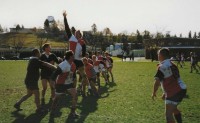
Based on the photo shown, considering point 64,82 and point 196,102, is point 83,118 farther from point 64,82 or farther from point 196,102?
point 196,102

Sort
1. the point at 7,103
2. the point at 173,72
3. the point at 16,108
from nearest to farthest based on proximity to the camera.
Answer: the point at 173,72 → the point at 16,108 → the point at 7,103

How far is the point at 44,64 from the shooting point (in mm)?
10852

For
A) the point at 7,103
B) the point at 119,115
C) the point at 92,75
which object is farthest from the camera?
the point at 92,75

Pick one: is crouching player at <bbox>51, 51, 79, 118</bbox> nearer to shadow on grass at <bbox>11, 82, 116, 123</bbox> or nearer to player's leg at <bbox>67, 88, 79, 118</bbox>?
player's leg at <bbox>67, 88, 79, 118</bbox>

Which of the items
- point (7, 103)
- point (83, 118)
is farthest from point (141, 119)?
point (7, 103)

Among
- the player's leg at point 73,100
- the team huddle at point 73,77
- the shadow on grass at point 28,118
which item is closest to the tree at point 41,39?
the team huddle at point 73,77

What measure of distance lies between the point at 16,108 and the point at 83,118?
8.97 ft

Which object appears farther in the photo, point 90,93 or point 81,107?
point 90,93

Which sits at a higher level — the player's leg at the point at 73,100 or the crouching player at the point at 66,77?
the crouching player at the point at 66,77

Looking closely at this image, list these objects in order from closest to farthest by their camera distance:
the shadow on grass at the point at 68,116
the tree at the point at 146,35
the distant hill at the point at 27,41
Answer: the shadow on grass at the point at 68,116 < the distant hill at the point at 27,41 < the tree at the point at 146,35

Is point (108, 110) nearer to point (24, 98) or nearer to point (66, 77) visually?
point (66, 77)

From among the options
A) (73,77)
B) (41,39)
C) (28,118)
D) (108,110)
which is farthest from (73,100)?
(41,39)

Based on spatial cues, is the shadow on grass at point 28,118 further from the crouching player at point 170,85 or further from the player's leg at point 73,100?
the crouching player at point 170,85

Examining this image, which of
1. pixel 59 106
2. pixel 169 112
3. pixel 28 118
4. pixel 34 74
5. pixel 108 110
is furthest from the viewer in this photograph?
pixel 59 106
